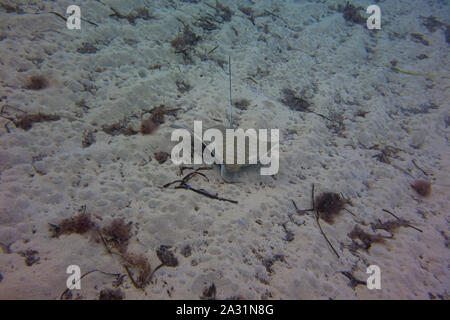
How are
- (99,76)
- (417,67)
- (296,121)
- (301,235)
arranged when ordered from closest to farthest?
(301,235), (99,76), (296,121), (417,67)

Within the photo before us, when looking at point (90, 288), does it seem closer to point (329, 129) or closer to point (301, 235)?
point (301, 235)

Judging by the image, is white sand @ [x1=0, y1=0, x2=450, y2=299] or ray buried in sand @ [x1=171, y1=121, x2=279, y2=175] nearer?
white sand @ [x1=0, y1=0, x2=450, y2=299]

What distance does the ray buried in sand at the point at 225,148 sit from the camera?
3.48m

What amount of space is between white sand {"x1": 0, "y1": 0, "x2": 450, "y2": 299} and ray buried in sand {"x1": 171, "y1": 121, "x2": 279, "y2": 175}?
0.69 feet

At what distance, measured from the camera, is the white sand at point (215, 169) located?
8.31 ft

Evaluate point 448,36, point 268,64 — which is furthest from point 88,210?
point 448,36

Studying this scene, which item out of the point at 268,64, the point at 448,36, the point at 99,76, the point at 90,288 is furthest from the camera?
the point at 448,36

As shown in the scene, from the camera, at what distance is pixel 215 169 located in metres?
3.57

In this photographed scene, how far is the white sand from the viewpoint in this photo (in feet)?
8.31

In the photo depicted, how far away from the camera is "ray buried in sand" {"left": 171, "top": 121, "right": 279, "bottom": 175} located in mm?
3482

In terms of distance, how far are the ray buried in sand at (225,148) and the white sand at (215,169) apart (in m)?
0.21

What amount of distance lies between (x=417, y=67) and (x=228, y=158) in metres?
7.22

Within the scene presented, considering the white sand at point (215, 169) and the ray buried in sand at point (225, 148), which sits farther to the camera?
the ray buried in sand at point (225, 148)

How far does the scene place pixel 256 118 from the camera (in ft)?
14.5
